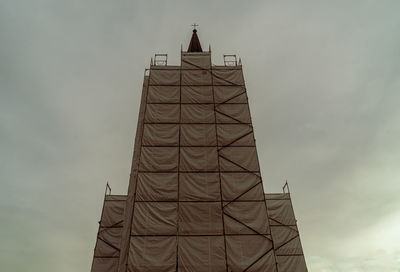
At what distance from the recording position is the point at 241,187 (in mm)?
20156

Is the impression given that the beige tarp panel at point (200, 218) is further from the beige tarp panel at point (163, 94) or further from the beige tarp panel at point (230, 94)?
the beige tarp panel at point (230, 94)

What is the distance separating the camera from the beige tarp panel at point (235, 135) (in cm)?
2220

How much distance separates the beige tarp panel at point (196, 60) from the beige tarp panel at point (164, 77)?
135 centimetres

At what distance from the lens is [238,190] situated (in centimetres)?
2002

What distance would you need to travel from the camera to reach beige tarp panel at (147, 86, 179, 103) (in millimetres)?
24438

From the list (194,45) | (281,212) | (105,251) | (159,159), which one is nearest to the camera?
(159,159)

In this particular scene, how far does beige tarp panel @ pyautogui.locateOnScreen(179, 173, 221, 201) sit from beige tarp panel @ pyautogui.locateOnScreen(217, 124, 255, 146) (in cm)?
304

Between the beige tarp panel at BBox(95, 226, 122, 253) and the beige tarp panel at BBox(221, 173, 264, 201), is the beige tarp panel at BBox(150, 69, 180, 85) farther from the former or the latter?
the beige tarp panel at BBox(95, 226, 122, 253)

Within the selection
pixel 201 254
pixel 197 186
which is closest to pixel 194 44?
pixel 197 186

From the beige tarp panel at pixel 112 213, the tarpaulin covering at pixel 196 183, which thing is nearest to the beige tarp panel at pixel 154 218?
the tarpaulin covering at pixel 196 183

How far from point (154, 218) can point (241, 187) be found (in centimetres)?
607

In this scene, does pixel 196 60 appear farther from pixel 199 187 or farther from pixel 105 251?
pixel 105 251

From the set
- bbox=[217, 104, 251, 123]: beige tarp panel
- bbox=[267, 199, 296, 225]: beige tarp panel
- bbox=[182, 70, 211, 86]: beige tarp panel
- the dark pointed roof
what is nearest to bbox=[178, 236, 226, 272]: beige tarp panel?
bbox=[217, 104, 251, 123]: beige tarp panel

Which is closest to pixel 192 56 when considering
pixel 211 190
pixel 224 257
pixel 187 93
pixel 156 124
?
pixel 187 93
